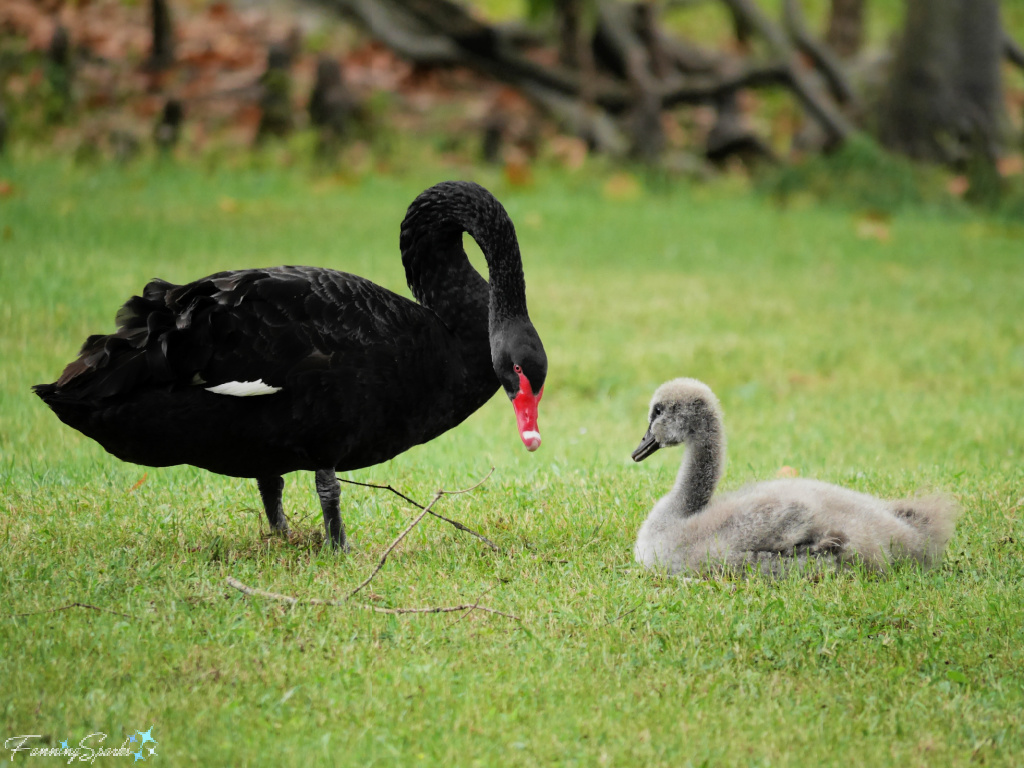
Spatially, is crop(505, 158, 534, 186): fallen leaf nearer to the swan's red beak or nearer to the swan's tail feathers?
the swan's tail feathers

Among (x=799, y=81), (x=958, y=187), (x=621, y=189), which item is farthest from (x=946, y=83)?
(x=621, y=189)

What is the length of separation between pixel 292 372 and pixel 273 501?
72cm

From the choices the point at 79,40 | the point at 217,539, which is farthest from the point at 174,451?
the point at 79,40

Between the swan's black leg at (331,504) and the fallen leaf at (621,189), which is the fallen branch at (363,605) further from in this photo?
the fallen leaf at (621,189)

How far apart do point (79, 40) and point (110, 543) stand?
1400 centimetres

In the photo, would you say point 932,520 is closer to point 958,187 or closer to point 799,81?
point 958,187

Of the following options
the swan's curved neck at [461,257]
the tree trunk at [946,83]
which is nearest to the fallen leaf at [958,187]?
the tree trunk at [946,83]

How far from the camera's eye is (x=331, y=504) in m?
4.16

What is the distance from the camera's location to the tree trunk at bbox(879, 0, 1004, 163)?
559 inches

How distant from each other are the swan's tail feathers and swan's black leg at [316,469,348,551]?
2.09 m

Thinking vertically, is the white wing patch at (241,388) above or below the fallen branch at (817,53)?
below

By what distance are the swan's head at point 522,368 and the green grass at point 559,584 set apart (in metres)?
0.59

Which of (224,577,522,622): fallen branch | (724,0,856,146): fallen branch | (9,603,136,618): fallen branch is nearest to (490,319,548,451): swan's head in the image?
(224,577,522,622): fallen branch

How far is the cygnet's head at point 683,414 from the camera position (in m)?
4.33
